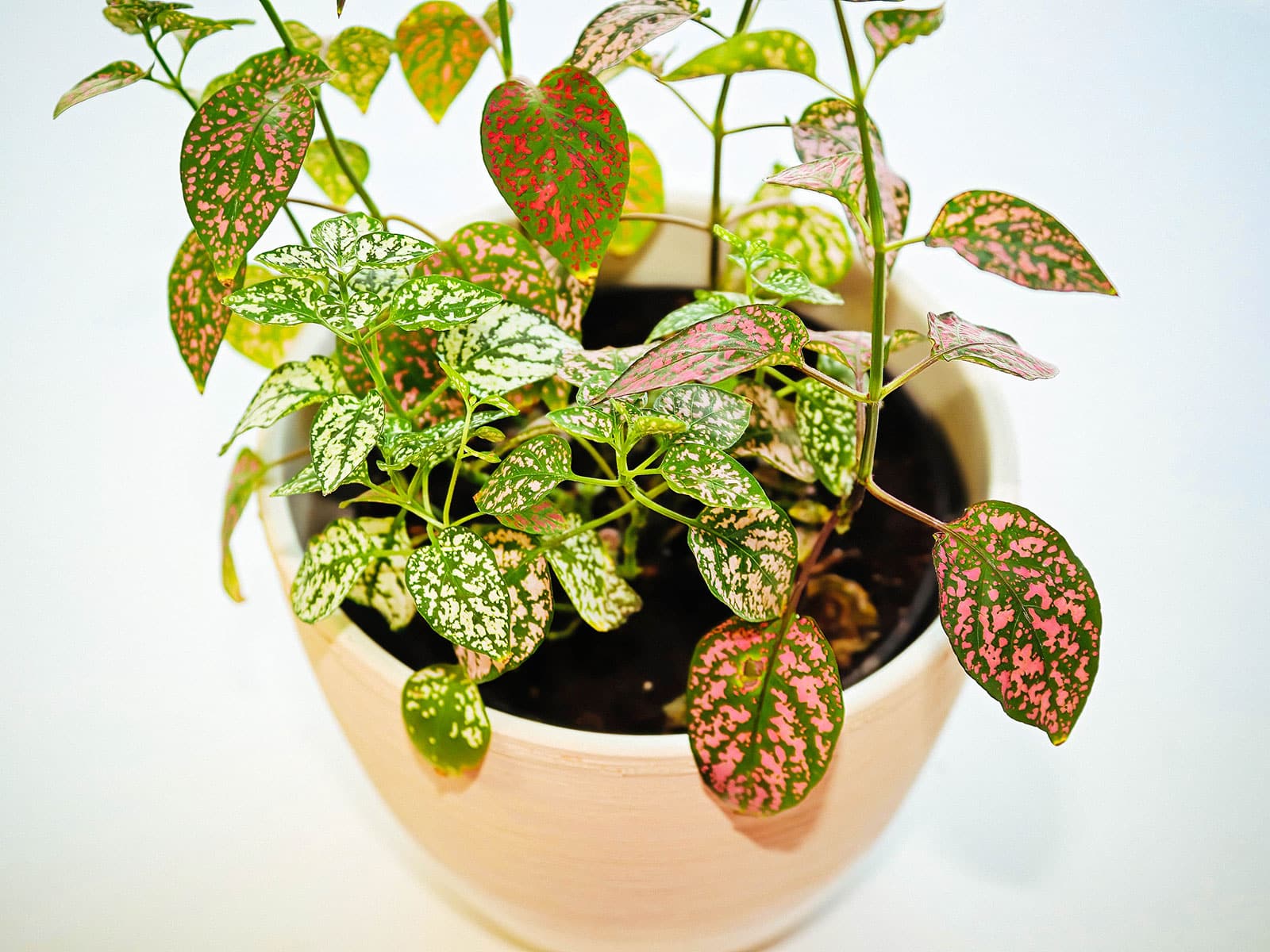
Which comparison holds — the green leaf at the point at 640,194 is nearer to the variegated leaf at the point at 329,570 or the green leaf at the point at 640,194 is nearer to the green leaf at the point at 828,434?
the green leaf at the point at 828,434

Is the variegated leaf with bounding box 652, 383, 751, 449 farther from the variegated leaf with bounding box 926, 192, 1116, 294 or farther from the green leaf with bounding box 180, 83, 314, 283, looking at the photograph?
the green leaf with bounding box 180, 83, 314, 283

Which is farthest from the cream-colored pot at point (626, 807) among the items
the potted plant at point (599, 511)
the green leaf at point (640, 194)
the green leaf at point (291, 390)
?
the green leaf at point (640, 194)

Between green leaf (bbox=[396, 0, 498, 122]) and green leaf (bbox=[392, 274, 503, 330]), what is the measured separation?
0.95 feet

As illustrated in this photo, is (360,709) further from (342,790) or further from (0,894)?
(0,894)

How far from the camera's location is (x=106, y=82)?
71 cm

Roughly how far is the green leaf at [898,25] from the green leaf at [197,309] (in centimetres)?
46

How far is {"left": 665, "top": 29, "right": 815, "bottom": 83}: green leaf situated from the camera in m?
0.58

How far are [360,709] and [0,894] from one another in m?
0.57

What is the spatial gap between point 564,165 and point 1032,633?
398 millimetres

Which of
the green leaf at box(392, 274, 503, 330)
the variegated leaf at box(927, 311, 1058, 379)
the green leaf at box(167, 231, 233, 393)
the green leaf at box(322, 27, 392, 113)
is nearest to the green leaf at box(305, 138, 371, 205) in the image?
the green leaf at box(322, 27, 392, 113)

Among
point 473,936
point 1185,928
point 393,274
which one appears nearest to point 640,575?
point 393,274

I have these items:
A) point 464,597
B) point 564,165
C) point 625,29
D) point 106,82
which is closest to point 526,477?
point 464,597

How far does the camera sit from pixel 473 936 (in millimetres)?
1054

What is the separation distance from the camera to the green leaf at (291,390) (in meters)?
0.72
